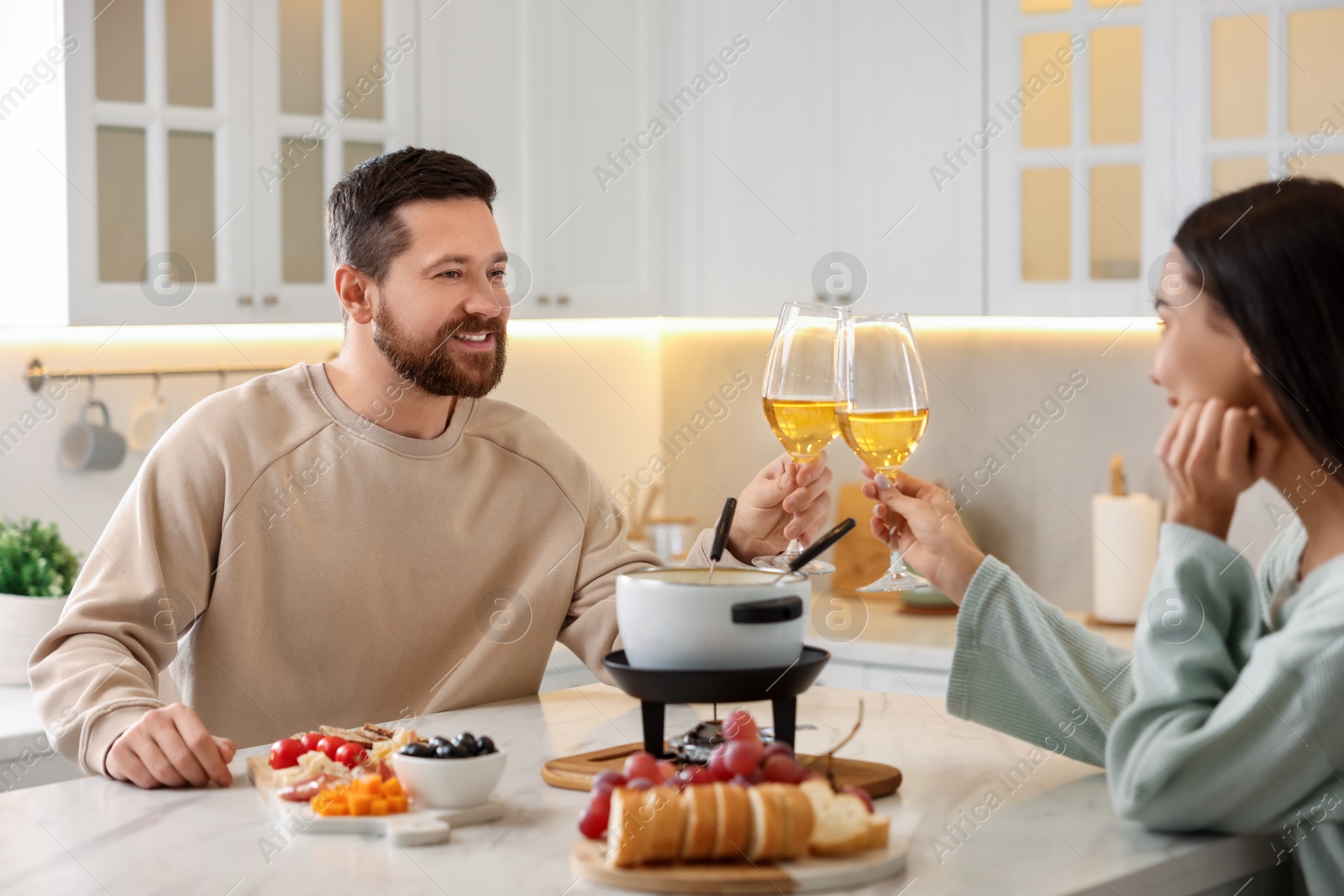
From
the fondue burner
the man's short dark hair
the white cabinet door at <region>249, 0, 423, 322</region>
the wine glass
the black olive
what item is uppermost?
the white cabinet door at <region>249, 0, 423, 322</region>

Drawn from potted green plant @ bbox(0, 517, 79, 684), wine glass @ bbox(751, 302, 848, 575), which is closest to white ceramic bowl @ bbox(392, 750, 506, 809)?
wine glass @ bbox(751, 302, 848, 575)

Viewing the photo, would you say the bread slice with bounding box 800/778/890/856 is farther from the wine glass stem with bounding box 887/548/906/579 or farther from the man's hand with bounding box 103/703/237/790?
the man's hand with bounding box 103/703/237/790

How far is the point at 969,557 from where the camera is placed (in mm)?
1521

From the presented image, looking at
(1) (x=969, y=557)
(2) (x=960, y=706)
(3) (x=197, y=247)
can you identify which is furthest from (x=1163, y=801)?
(3) (x=197, y=247)

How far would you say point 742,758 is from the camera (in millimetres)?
1151

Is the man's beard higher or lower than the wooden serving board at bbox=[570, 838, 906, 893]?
higher

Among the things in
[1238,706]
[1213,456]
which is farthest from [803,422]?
[1238,706]

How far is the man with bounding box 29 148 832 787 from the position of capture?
6.04 feet

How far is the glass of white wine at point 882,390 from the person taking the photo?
145cm

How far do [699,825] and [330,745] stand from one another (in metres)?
0.45

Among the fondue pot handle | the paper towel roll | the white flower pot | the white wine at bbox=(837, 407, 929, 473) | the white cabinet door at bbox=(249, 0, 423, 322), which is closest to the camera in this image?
the fondue pot handle

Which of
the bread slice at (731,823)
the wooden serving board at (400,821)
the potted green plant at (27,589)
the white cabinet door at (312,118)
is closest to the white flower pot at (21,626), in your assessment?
the potted green plant at (27,589)

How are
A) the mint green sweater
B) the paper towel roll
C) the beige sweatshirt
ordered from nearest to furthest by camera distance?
the mint green sweater < the beige sweatshirt < the paper towel roll

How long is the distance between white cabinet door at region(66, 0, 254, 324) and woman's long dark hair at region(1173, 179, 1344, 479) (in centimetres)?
207
